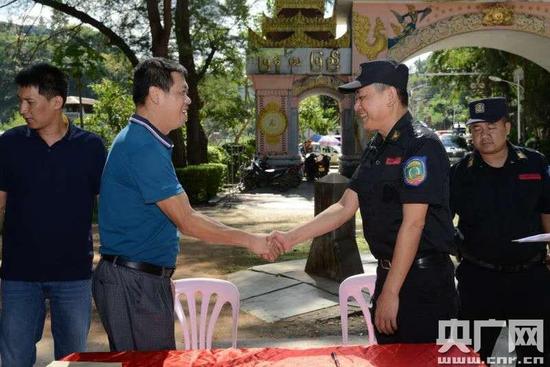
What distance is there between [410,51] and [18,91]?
1809cm

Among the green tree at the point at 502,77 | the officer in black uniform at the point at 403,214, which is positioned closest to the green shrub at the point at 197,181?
the green tree at the point at 502,77

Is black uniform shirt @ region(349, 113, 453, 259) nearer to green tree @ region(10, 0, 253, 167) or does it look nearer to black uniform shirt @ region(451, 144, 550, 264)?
black uniform shirt @ region(451, 144, 550, 264)

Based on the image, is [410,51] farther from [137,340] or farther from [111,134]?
[137,340]

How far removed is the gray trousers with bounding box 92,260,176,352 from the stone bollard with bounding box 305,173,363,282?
13.6ft

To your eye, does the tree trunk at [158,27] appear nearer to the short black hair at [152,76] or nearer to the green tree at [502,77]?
the short black hair at [152,76]

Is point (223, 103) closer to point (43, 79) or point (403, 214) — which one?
point (43, 79)

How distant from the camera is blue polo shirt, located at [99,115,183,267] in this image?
251 centimetres

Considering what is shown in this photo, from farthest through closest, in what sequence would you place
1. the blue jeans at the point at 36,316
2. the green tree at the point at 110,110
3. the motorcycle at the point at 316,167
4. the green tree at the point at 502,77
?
1. the green tree at the point at 110,110
2. the green tree at the point at 502,77
3. the motorcycle at the point at 316,167
4. the blue jeans at the point at 36,316

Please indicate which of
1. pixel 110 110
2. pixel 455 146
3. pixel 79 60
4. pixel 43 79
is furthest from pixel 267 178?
pixel 43 79

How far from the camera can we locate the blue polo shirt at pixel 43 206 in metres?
3.01

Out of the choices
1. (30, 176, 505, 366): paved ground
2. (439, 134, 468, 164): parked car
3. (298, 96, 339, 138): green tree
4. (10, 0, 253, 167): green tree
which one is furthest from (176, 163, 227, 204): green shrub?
(298, 96, 339, 138): green tree

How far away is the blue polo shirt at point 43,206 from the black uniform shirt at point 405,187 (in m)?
1.36

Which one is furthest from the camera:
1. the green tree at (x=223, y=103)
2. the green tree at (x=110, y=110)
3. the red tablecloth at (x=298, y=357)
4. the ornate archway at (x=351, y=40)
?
the green tree at (x=223, y=103)

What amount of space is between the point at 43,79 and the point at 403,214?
1767 millimetres
